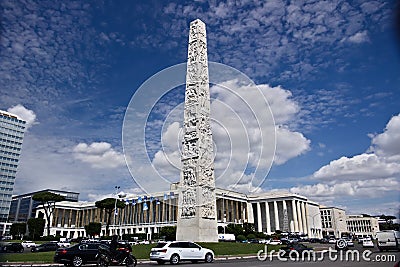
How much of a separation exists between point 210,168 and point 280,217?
8963cm

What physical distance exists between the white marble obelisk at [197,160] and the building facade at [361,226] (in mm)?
132426

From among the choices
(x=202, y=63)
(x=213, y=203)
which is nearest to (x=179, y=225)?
(x=213, y=203)

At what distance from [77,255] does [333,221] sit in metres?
144

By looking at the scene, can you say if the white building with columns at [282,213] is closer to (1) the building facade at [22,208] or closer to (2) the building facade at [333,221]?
(2) the building facade at [333,221]

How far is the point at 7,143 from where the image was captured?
13.9 meters

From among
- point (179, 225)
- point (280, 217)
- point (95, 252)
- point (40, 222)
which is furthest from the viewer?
point (280, 217)

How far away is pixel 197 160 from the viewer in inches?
1337

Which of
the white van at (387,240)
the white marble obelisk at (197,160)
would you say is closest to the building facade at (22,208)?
the white marble obelisk at (197,160)

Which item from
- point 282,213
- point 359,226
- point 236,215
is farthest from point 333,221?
point 236,215

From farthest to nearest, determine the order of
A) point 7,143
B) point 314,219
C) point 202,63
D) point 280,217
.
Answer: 1. point 314,219
2. point 280,217
3. point 202,63
4. point 7,143

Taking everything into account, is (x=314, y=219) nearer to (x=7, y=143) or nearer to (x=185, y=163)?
(x=185, y=163)

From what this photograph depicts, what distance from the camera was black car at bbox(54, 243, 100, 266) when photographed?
21.5 m

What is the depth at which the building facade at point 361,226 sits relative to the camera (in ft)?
481

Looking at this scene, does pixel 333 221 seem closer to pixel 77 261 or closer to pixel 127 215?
A: pixel 127 215
